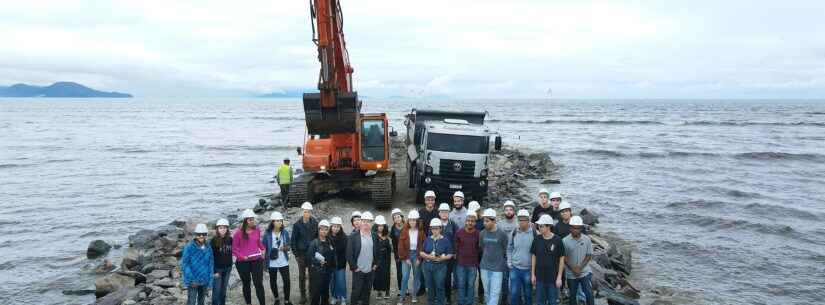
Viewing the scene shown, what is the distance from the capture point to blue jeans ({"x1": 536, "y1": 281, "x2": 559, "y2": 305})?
8703 mm

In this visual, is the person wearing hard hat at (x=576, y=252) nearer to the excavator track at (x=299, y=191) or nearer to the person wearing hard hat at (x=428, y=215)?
the person wearing hard hat at (x=428, y=215)

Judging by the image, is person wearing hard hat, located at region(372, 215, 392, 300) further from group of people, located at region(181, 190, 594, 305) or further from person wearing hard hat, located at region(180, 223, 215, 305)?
person wearing hard hat, located at region(180, 223, 215, 305)

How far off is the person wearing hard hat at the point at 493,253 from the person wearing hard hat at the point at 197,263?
13.6 ft

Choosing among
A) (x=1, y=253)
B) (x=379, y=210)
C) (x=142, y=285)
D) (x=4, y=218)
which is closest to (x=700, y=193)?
(x=379, y=210)

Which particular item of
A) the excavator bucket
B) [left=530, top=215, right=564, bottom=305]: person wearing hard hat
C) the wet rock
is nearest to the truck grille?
the excavator bucket

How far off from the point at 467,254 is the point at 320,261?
2281 millimetres

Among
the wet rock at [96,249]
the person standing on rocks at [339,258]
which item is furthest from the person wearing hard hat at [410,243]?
the wet rock at [96,249]

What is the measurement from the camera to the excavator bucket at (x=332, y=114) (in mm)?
16312

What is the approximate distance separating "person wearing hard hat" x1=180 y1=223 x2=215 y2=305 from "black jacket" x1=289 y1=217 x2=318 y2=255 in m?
1.29

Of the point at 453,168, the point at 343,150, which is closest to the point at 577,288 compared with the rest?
the point at 453,168

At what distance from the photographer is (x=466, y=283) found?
9375 mm

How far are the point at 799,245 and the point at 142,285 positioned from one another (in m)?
18.3

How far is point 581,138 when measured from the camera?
2373 inches

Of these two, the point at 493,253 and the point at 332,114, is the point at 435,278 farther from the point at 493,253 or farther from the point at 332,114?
the point at 332,114
